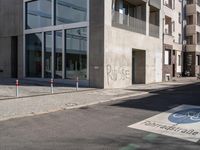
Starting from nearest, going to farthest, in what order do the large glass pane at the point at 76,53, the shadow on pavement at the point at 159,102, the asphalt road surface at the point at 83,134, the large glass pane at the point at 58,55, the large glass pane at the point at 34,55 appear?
the asphalt road surface at the point at 83,134 → the shadow on pavement at the point at 159,102 → the large glass pane at the point at 76,53 → the large glass pane at the point at 58,55 → the large glass pane at the point at 34,55

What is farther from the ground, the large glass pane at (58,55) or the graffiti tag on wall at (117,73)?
the large glass pane at (58,55)

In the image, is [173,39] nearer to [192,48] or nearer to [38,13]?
[192,48]

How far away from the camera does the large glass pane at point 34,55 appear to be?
26.0 metres

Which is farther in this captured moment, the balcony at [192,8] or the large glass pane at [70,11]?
the balcony at [192,8]

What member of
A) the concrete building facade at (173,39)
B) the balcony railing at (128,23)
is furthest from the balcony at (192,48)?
the balcony railing at (128,23)

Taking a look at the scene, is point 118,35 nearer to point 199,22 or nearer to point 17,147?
point 17,147

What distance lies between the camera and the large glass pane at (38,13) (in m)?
25.3

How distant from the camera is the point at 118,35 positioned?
22.9 metres

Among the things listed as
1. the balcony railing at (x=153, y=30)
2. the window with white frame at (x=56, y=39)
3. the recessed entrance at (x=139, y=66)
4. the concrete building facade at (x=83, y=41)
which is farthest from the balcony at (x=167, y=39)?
the window with white frame at (x=56, y=39)

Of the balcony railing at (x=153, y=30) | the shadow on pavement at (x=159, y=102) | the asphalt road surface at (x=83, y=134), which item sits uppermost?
the balcony railing at (x=153, y=30)

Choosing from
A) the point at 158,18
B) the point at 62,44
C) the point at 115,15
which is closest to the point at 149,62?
the point at 158,18

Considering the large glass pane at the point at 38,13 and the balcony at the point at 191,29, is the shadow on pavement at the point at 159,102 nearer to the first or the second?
the large glass pane at the point at 38,13

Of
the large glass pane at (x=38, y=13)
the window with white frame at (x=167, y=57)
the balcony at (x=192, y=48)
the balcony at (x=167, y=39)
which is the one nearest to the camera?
the large glass pane at (x=38, y=13)

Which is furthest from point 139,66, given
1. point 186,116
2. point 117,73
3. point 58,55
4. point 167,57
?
point 186,116
